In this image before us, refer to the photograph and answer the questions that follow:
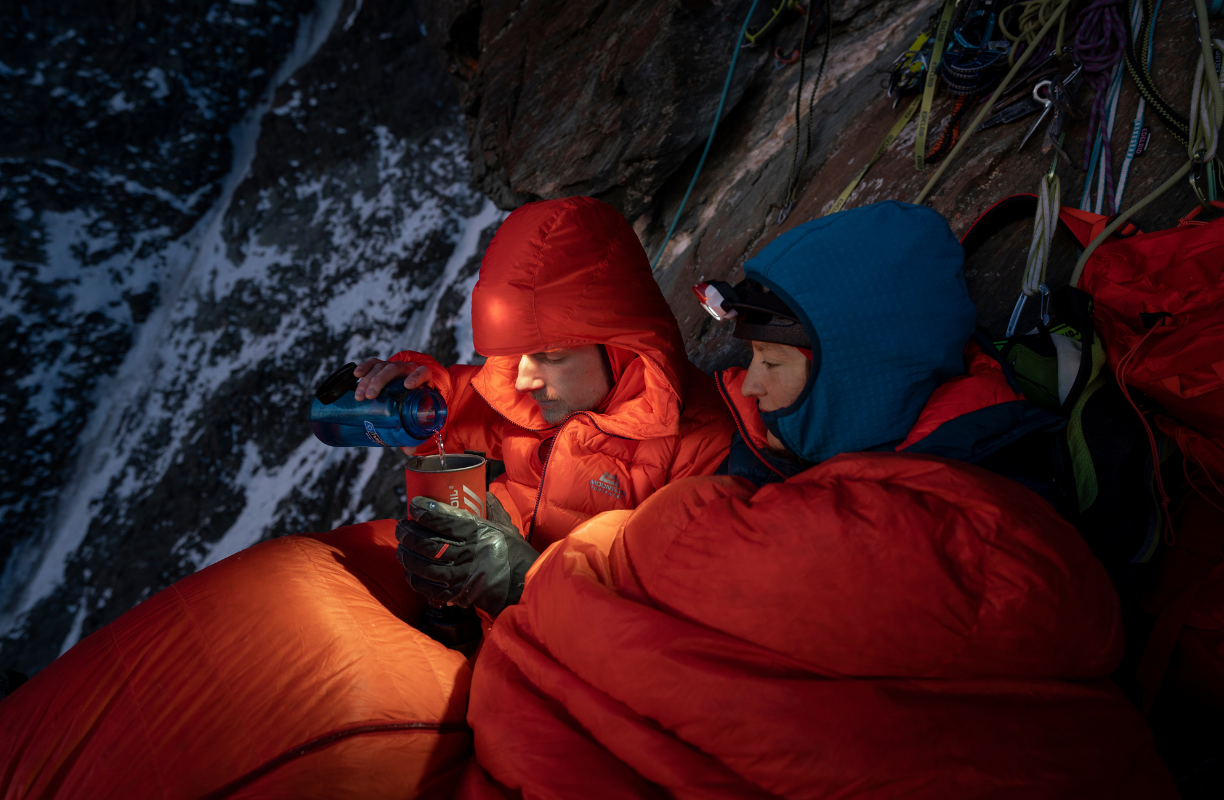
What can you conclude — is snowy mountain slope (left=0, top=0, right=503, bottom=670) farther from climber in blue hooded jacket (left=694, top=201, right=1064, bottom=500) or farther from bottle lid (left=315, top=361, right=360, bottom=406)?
climber in blue hooded jacket (left=694, top=201, right=1064, bottom=500)

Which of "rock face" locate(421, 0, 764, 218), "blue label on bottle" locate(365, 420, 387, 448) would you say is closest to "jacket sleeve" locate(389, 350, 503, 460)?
"blue label on bottle" locate(365, 420, 387, 448)

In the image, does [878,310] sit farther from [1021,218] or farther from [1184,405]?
[1021,218]

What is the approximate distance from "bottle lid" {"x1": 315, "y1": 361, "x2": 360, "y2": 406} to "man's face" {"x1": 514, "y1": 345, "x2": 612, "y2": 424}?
521 mm

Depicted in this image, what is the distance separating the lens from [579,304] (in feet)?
4.95

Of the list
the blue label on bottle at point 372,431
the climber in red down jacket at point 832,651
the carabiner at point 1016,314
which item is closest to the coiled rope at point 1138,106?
the carabiner at point 1016,314

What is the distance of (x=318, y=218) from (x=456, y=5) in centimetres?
375

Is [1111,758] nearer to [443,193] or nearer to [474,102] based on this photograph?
[474,102]

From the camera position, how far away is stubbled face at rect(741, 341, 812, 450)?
3.89 feet

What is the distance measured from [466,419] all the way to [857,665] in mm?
1643

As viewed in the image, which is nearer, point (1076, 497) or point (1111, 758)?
point (1111, 758)

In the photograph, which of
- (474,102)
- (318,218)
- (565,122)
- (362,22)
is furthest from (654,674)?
(362,22)

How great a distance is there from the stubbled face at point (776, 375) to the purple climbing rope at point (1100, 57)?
1.07 m

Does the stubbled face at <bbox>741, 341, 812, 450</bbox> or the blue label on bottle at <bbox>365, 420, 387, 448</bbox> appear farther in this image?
the blue label on bottle at <bbox>365, 420, 387, 448</bbox>

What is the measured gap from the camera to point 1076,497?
947 millimetres
